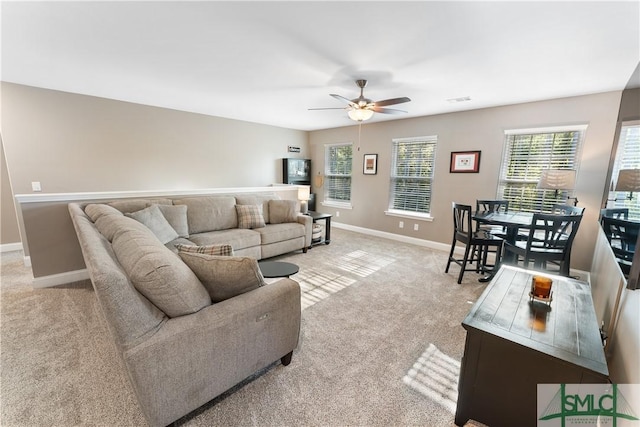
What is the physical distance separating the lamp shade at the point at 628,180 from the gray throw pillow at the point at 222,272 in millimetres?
2433

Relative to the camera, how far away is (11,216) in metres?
3.91

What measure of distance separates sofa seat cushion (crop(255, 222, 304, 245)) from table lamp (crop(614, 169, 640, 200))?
3.42 meters

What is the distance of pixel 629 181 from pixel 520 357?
5.13ft

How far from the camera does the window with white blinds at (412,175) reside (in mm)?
4781

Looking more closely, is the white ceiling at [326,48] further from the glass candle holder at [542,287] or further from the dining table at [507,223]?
the glass candle holder at [542,287]

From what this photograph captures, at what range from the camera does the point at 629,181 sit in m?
1.74

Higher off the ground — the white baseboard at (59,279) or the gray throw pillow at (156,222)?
the gray throw pillow at (156,222)

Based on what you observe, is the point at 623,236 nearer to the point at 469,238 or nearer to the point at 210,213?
the point at 469,238

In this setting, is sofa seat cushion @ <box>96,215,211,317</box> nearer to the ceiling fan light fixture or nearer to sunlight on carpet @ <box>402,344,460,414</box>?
sunlight on carpet @ <box>402,344,460,414</box>

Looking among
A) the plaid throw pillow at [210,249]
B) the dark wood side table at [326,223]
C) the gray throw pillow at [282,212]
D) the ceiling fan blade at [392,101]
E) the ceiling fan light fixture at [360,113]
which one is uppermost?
the ceiling fan blade at [392,101]

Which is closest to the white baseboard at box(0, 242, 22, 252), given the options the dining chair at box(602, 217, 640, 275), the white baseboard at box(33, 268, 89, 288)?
the white baseboard at box(33, 268, 89, 288)

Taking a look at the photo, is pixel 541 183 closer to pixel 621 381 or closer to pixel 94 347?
pixel 621 381

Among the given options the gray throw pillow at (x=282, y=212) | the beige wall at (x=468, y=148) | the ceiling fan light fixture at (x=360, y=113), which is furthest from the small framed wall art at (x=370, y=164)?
the ceiling fan light fixture at (x=360, y=113)

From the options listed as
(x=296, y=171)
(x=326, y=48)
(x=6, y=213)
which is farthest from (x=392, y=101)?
(x=6, y=213)
